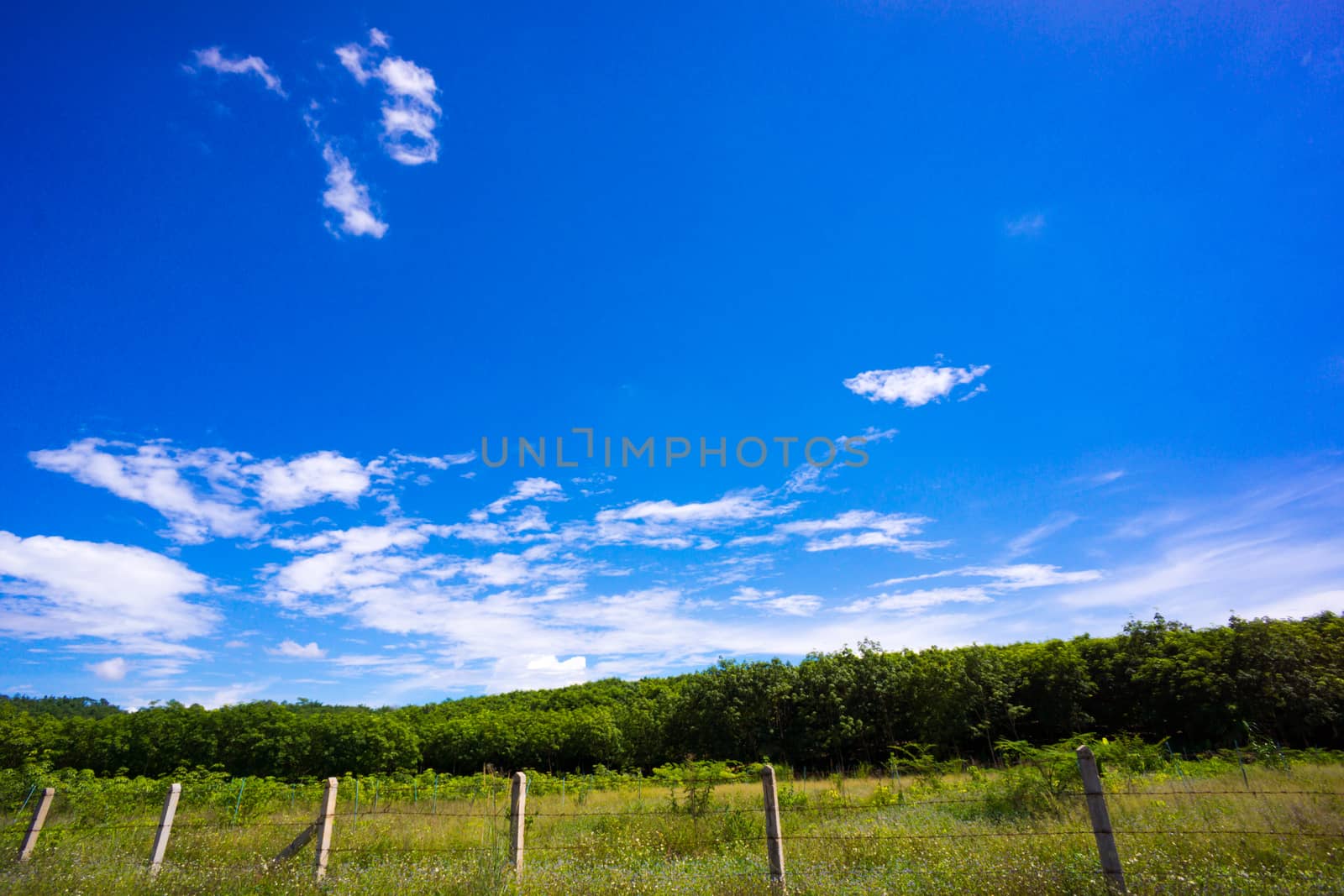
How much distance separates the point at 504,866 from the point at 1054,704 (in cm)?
3882

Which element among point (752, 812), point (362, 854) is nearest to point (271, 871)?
point (362, 854)

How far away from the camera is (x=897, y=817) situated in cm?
1226

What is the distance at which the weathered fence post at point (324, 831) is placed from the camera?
730cm

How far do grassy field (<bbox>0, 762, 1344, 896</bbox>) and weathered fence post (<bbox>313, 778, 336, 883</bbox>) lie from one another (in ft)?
0.51

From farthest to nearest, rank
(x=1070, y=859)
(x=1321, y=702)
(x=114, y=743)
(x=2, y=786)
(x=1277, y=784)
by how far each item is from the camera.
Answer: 1. (x=114, y=743)
2. (x=1321, y=702)
3. (x=2, y=786)
4. (x=1277, y=784)
5. (x=1070, y=859)

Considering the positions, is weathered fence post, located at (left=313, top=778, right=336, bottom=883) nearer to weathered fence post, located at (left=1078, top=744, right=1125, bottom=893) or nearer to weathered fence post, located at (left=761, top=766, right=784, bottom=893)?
weathered fence post, located at (left=761, top=766, right=784, bottom=893)

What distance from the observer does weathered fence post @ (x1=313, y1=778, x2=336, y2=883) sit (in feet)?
24.0

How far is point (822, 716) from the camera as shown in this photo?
39062 millimetres

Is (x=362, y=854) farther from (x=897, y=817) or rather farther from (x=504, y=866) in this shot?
(x=897, y=817)

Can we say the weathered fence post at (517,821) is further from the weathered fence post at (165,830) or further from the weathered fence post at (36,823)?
the weathered fence post at (36,823)

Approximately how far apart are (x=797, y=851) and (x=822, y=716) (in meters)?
33.0

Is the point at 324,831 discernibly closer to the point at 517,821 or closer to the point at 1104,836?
the point at 517,821

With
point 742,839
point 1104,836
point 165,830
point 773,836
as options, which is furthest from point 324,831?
point 1104,836

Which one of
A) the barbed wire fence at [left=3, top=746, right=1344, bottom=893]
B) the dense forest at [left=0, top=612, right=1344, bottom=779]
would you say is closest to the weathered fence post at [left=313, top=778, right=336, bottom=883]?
the barbed wire fence at [left=3, top=746, right=1344, bottom=893]
